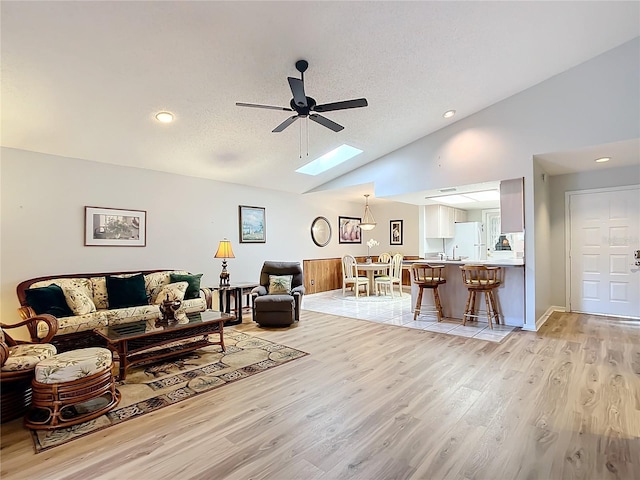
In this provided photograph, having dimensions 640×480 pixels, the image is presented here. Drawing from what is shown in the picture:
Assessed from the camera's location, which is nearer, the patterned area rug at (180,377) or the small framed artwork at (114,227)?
the patterned area rug at (180,377)

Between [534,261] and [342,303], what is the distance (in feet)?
12.0

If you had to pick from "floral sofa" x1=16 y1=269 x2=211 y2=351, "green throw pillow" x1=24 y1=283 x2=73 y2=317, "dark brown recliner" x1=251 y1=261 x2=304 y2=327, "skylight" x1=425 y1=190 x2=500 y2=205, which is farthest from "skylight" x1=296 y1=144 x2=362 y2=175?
"green throw pillow" x1=24 y1=283 x2=73 y2=317

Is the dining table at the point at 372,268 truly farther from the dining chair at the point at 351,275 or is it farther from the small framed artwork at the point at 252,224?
the small framed artwork at the point at 252,224

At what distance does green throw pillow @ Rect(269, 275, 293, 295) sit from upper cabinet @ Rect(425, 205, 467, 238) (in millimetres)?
3961

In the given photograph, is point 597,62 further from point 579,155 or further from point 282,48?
point 282,48

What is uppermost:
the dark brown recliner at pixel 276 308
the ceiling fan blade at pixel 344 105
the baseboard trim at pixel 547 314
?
the ceiling fan blade at pixel 344 105

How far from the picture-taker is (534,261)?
4.60 metres

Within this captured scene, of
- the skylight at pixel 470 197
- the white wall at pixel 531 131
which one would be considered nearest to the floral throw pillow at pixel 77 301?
the white wall at pixel 531 131

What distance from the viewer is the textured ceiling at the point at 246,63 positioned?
2678 millimetres

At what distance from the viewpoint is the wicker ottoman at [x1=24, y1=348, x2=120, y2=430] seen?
7.54ft

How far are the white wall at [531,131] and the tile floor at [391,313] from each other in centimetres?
73

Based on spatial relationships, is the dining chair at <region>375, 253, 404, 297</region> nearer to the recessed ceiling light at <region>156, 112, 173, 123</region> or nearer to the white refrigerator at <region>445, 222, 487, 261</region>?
the white refrigerator at <region>445, 222, 487, 261</region>

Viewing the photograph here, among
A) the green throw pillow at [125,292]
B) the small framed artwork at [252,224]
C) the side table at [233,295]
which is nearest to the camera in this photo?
the green throw pillow at [125,292]

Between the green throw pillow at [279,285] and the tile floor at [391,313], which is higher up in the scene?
the green throw pillow at [279,285]
